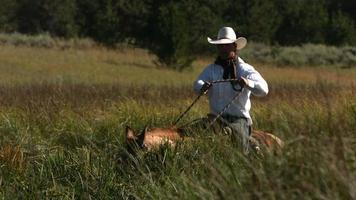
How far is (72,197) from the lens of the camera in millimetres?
7340

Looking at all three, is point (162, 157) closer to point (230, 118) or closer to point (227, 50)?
point (230, 118)

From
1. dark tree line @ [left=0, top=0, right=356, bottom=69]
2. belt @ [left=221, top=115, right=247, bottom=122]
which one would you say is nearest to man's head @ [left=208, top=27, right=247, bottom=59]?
belt @ [left=221, top=115, right=247, bottom=122]

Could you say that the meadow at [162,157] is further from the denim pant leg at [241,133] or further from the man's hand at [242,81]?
the man's hand at [242,81]

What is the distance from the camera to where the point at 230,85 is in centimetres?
869

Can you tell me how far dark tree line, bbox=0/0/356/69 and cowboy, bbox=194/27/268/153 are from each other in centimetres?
3072

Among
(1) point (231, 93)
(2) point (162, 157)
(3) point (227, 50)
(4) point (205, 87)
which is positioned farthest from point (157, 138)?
(3) point (227, 50)


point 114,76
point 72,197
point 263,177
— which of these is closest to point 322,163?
point 263,177

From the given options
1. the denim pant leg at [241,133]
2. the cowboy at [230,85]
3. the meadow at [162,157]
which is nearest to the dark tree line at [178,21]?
the meadow at [162,157]

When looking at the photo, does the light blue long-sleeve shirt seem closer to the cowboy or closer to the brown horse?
the cowboy

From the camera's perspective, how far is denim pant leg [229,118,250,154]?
7.45m

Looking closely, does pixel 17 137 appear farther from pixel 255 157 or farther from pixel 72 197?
pixel 255 157

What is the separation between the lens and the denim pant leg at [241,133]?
7.45 meters

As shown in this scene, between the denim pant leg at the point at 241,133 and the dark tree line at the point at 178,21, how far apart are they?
31.1 meters

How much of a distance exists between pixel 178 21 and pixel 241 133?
3227 cm
